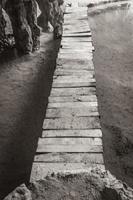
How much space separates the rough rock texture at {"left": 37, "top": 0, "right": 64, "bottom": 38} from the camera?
794 cm

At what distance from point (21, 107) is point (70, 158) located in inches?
95.3

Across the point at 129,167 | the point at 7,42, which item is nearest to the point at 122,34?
the point at 7,42

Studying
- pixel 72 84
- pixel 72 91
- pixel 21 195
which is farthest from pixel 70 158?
pixel 72 84

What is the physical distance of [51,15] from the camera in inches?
336

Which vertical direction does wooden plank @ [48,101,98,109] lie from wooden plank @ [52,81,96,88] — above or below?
below

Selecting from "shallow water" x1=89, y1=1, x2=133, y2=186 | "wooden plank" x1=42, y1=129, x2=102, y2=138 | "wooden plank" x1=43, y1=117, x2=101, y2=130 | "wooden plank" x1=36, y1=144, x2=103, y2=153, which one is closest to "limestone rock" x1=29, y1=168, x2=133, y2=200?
"wooden plank" x1=36, y1=144, x2=103, y2=153

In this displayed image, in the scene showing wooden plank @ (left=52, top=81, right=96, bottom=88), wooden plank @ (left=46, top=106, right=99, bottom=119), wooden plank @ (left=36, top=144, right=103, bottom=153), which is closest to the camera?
wooden plank @ (left=36, top=144, right=103, bottom=153)

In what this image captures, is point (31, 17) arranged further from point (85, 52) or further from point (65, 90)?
point (65, 90)

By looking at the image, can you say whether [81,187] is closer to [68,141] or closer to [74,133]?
[68,141]

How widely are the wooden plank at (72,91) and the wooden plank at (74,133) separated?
1.08 metres

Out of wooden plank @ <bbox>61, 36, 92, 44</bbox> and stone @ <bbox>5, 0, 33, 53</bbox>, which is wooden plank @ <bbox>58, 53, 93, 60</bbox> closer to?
wooden plank @ <bbox>61, 36, 92, 44</bbox>

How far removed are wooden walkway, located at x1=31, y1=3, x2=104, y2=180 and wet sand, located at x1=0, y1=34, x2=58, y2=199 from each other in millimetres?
716

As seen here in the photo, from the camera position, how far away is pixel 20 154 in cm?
457

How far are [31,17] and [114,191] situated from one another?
5803mm
